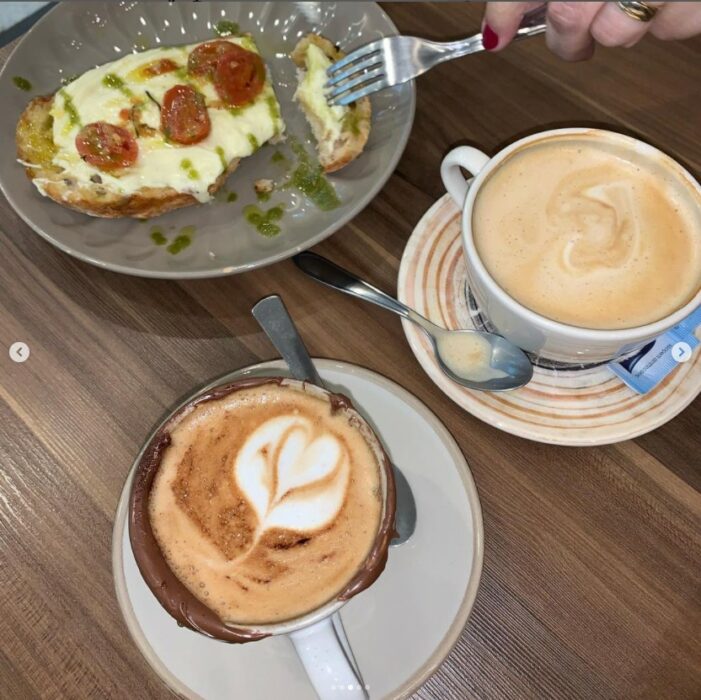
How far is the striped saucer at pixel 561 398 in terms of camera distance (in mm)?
1004

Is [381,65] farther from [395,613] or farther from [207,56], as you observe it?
[395,613]

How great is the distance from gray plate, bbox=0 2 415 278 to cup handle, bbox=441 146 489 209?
0.56ft

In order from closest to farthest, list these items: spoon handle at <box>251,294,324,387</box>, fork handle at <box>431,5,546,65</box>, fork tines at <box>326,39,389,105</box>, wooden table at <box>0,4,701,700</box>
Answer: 1. wooden table at <box>0,4,701,700</box>
2. spoon handle at <box>251,294,324,387</box>
3. fork handle at <box>431,5,546,65</box>
4. fork tines at <box>326,39,389,105</box>

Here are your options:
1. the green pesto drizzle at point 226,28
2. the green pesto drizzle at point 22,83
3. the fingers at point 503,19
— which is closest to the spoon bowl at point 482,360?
the fingers at point 503,19

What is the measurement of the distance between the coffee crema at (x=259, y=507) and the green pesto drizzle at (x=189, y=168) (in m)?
0.56

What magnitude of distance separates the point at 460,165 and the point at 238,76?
58cm

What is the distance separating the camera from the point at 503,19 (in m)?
1.08

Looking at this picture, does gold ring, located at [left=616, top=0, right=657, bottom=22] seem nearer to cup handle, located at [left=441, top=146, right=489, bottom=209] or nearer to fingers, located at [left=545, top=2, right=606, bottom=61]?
fingers, located at [left=545, top=2, right=606, bottom=61]

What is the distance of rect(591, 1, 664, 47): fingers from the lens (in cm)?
107

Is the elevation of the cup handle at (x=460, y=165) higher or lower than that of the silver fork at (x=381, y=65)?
lower

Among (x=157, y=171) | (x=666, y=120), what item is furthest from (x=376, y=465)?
(x=666, y=120)

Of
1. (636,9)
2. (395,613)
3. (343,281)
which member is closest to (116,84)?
(343,281)

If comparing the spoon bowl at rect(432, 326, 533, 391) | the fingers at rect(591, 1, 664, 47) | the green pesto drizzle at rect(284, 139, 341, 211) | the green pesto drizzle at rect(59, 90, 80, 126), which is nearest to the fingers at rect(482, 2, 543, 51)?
the fingers at rect(591, 1, 664, 47)

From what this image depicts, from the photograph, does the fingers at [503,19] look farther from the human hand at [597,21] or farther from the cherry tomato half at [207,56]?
the cherry tomato half at [207,56]
